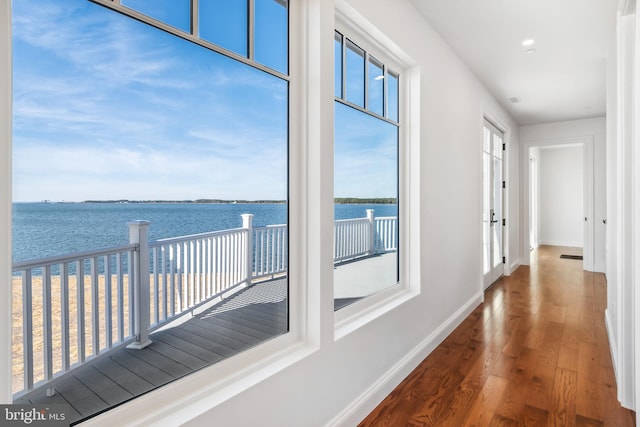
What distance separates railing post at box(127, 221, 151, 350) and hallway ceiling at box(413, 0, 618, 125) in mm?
2440

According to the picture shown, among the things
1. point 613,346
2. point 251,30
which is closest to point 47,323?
point 251,30

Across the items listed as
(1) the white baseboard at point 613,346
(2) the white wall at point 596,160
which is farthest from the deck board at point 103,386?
(2) the white wall at point 596,160

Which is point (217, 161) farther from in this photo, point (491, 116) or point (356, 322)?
point (491, 116)

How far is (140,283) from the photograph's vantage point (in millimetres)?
1123

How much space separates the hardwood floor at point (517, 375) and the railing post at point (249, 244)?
1119 mm

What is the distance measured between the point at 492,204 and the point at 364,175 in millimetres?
3648

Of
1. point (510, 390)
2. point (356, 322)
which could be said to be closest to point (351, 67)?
point (356, 322)

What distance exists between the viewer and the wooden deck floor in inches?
39.4

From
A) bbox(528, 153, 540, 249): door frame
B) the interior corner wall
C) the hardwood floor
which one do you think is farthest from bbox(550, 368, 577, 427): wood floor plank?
bbox(528, 153, 540, 249): door frame

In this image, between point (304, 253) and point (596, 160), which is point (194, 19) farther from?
point (596, 160)

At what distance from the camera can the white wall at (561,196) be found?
8.49 metres

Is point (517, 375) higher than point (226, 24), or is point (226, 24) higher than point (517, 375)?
point (226, 24)

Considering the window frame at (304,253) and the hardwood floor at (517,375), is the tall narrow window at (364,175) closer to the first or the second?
the window frame at (304,253)

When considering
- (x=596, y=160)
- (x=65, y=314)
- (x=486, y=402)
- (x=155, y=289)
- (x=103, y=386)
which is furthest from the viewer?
(x=596, y=160)
